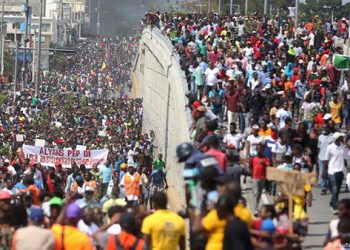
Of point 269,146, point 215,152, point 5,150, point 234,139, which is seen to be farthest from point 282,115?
point 5,150

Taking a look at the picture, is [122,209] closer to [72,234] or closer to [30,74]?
[72,234]

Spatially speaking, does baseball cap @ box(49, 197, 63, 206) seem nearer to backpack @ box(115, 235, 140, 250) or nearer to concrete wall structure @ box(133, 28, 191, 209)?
backpack @ box(115, 235, 140, 250)

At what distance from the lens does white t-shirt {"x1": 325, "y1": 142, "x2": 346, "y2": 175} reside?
24.1 m

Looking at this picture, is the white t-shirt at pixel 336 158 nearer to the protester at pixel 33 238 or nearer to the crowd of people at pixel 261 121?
the crowd of people at pixel 261 121

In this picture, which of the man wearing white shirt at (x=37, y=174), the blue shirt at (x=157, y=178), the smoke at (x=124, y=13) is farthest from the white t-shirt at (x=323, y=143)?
the smoke at (x=124, y=13)

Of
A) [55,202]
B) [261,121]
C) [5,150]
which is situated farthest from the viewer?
[5,150]

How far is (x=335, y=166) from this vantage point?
2416cm

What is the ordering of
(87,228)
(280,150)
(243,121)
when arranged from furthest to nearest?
(243,121) < (280,150) < (87,228)

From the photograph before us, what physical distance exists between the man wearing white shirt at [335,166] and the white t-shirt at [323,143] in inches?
30.8

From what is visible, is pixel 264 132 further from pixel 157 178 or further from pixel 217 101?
pixel 217 101

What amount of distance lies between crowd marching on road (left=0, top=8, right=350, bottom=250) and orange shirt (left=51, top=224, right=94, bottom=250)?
1 cm

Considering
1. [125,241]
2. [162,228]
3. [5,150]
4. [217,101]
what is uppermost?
[217,101]

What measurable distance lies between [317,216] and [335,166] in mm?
917

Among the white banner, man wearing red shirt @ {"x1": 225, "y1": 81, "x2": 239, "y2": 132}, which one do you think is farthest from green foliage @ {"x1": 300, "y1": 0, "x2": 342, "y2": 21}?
man wearing red shirt @ {"x1": 225, "y1": 81, "x2": 239, "y2": 132}
